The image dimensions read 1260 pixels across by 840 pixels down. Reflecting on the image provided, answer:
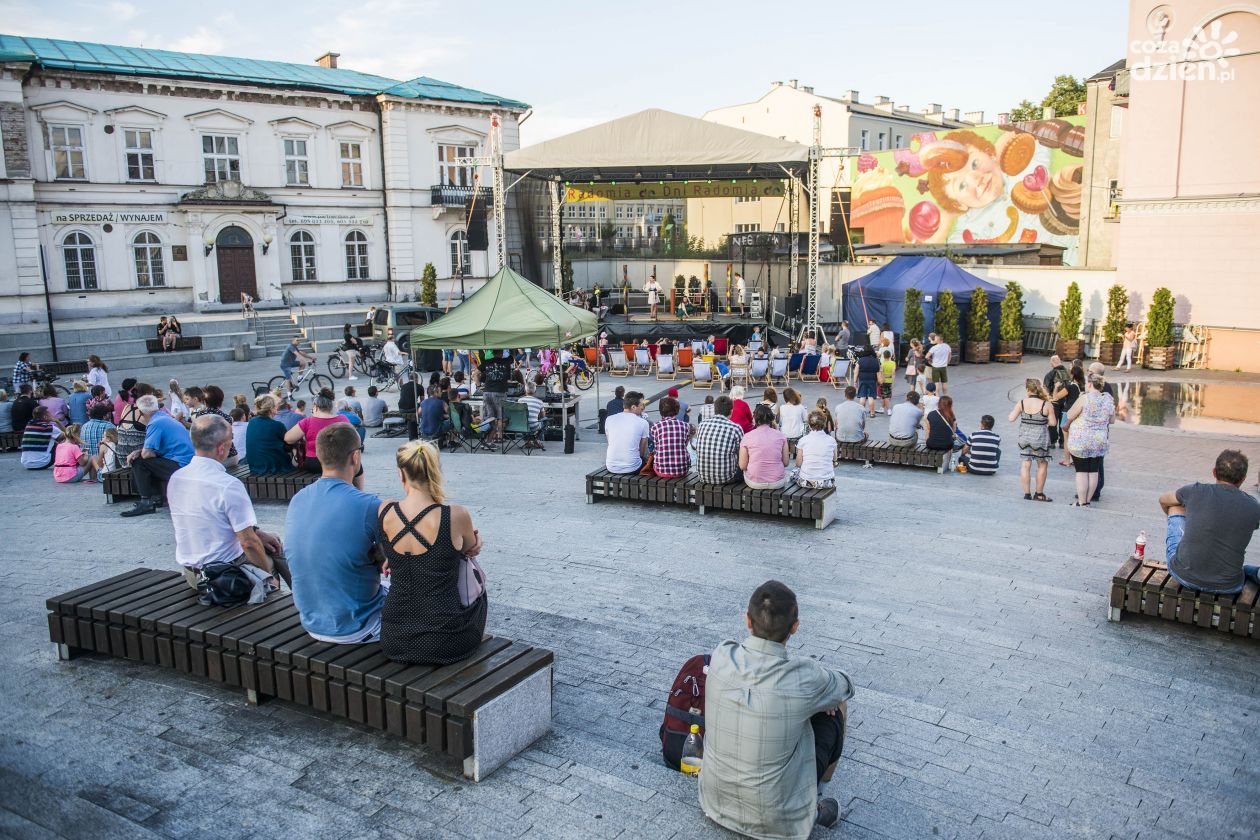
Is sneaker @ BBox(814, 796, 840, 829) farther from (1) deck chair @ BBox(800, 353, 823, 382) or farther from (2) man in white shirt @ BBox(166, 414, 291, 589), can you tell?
(1) deck chair @ BBox(800, 353, 823, 382)

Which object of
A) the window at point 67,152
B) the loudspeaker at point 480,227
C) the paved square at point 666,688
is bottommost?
the paved square at point 666,688

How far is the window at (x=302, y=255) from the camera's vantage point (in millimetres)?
32250

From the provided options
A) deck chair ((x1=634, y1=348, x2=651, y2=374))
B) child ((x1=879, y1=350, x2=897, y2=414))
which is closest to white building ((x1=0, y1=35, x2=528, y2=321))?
deck chair ((x1=634, y1=348, x2=651, y2=374))

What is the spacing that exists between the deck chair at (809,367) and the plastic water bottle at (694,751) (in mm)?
18312

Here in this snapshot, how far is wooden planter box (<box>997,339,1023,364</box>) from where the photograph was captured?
24906mm

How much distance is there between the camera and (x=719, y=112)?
61781 mm

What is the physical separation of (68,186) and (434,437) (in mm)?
21447

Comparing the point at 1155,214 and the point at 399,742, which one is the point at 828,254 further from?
the point at 399,742

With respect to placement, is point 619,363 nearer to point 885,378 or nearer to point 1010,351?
point 885,378

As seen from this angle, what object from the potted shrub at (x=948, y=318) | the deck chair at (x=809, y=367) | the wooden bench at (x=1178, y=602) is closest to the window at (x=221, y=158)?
the deck chair at (x=809, y=367)

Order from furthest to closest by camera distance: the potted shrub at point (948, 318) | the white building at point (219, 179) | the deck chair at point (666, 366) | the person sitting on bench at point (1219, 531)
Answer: the white building at point (219, 179)
the potted shrub at point (948, 318)
the deck chair at point (666, 366)
the person sitting on bench at point (1219, 531)

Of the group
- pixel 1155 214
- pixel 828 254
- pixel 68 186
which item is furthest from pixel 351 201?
pixel 1155 214

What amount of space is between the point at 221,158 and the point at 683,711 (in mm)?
31602

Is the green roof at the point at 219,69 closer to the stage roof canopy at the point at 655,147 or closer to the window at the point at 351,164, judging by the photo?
the window at the point at 351,164
